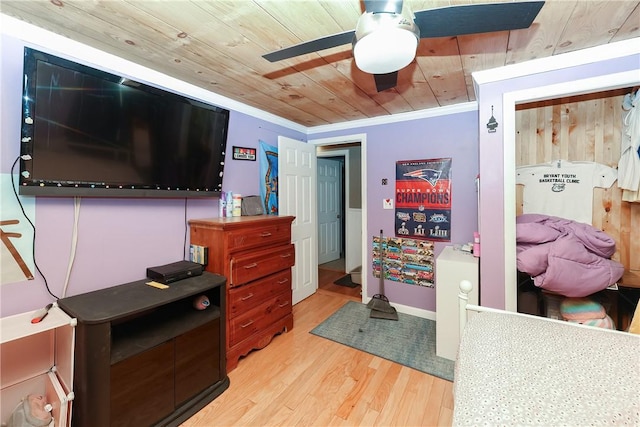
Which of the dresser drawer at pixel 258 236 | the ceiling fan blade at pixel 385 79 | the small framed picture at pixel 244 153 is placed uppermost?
the ceiling fan blade at pixel 385 79

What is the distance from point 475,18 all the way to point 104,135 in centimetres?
204

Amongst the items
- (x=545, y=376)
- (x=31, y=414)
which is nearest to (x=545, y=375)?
(x=545, y=376)

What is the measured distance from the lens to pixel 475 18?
3.55 ft

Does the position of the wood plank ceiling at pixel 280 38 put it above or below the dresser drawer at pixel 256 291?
above

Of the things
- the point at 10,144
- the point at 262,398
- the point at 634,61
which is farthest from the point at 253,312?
the point at 634,61

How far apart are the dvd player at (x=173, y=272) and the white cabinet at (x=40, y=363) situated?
50 centimetres

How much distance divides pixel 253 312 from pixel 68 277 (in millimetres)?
1245

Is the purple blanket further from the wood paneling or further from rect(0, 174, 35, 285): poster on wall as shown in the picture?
rect(0, 174, 35, 285): poster on wall

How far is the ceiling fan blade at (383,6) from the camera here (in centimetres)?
105

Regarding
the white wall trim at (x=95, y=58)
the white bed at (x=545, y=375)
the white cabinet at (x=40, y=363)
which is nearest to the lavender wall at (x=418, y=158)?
the white bed at (x=545, y=375)

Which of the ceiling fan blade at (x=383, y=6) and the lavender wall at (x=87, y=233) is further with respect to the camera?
the lavender wall at (x=87, y=233)

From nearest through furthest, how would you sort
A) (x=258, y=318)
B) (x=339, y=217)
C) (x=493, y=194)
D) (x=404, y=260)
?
(x=493, y=194) < (x=258, y=318) < (x=404, y=260) < (x=339, y=217)

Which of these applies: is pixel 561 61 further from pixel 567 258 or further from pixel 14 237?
pixel 14 237

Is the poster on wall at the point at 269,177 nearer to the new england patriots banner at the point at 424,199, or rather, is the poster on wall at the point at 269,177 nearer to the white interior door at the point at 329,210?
the new england patriots banner at the point at 424,199
